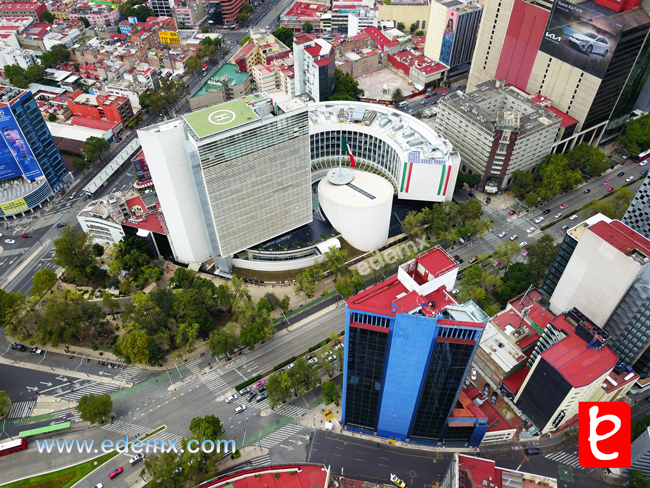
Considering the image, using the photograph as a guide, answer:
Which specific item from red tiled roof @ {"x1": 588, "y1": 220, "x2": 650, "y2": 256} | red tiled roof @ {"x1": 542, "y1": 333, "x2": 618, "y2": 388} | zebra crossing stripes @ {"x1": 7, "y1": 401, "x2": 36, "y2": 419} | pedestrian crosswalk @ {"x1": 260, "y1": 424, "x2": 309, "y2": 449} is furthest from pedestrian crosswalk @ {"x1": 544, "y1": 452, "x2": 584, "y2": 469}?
zebra crossing stripes @ {"x1": 7, "y1": 401, "x2": 36, "y2": 419}

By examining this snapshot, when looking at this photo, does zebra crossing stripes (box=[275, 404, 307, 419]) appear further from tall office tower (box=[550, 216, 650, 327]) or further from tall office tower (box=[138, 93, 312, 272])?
tall office tower (box=[550, 216, 650, 327])

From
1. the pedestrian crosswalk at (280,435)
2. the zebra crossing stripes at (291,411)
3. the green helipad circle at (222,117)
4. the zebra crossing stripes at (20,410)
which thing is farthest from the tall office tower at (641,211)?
the zebra crossing stripes at (20,410)

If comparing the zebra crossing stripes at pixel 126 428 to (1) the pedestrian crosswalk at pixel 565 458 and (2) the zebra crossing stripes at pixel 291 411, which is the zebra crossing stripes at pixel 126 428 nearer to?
(2) the zebra crossing stripes at pixel 291 411

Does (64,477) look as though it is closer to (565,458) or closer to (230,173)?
(230,173)

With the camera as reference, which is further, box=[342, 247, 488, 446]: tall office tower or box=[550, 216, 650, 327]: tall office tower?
box=[550, 216, 650, 327]: tall office tower

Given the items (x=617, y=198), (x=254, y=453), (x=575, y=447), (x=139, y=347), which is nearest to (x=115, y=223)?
(x=139, y=347)

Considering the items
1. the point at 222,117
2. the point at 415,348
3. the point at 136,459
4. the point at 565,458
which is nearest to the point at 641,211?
the point at 565,458
